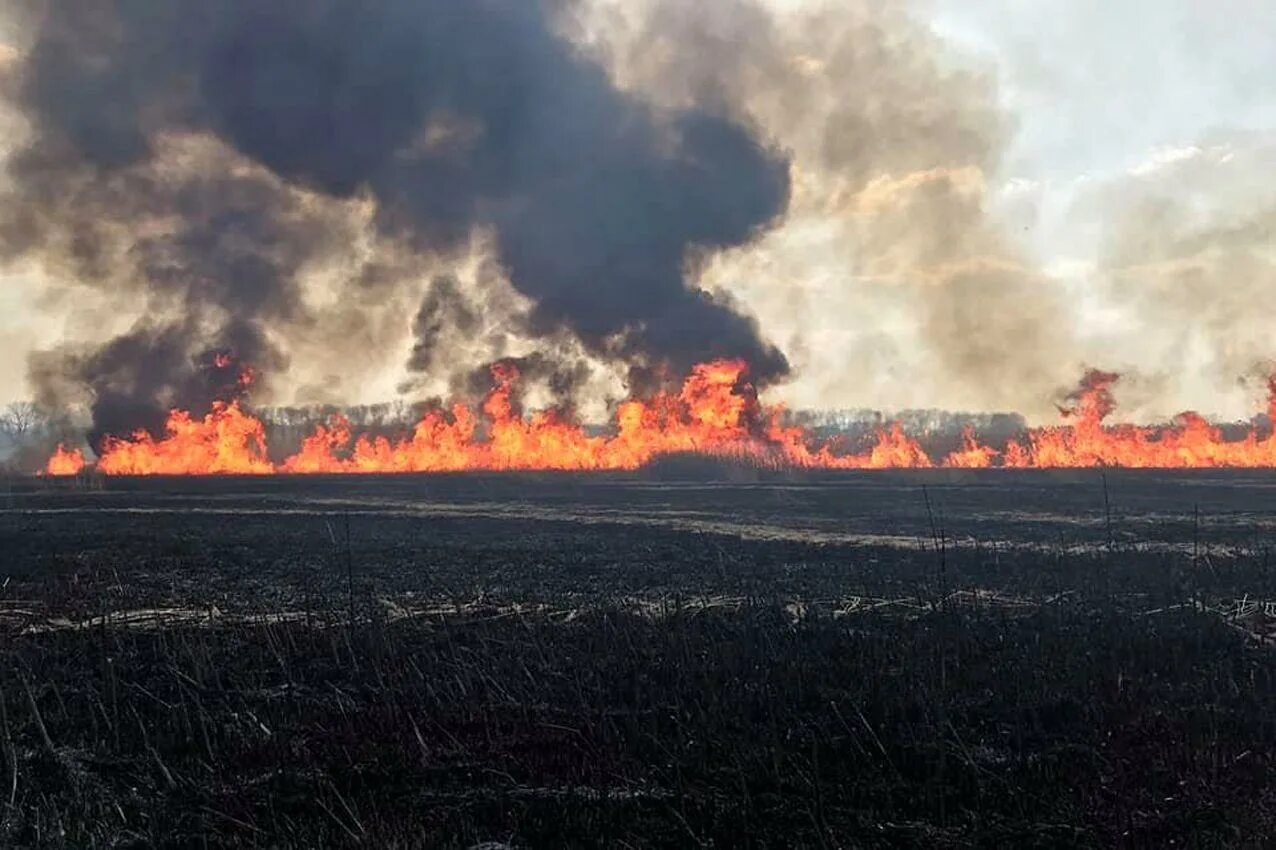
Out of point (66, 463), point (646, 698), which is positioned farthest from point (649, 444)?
point (646, 698)

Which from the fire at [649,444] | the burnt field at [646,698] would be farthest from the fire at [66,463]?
the burnt field at [646,698]

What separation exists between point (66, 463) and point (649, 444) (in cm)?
4366

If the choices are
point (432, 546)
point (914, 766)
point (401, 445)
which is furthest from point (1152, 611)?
point (401, 445)

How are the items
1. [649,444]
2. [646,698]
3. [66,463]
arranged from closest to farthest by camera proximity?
1. [646,698]
2. [649,444]
3. [66,463]

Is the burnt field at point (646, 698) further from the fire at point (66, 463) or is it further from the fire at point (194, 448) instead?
the fire at point (66, 463)

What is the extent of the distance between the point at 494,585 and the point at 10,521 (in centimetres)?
2404

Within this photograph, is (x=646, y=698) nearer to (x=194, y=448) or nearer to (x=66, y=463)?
(x=194, y=448)

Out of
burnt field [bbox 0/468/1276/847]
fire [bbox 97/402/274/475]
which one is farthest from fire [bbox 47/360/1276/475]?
burnt field [bbox 0/468/1276/847]

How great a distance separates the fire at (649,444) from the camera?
2307 inches

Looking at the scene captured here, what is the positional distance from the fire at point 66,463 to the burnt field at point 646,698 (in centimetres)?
5306

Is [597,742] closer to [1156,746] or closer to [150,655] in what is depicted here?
[1156,746]

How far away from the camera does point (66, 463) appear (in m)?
69.1

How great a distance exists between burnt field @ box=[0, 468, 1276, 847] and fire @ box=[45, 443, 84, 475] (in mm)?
53058

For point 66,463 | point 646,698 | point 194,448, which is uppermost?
point 194,448
